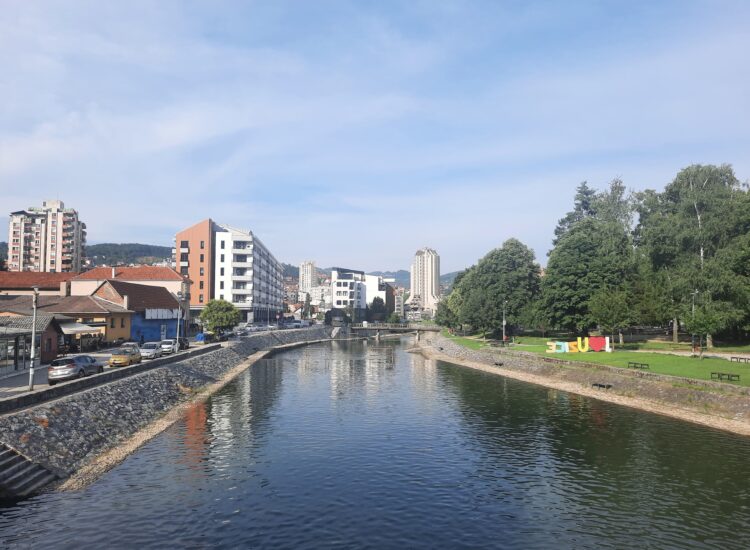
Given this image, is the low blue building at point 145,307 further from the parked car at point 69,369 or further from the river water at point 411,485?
the river water at point 411,485

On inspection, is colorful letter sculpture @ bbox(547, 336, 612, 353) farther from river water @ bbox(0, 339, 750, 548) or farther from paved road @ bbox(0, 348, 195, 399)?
paved road @ bbox(0, 348, 195, 399)

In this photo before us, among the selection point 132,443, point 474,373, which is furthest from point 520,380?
point 132,443

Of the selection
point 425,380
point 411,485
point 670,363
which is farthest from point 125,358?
point 670,363

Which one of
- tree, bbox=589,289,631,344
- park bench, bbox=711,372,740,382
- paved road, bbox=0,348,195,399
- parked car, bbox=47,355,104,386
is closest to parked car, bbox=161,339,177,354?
paved road, bbox=0,348,195,399

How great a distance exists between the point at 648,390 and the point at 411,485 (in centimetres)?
3402

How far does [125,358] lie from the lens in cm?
5503

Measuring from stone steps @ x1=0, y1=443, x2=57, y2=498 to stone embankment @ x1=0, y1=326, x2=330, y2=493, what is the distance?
0.41 m

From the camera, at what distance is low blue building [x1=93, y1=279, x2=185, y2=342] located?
81062mm

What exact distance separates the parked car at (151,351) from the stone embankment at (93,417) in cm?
386

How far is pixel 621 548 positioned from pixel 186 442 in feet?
92.3

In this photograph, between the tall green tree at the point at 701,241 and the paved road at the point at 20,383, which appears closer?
the paved road at the point at 20,383

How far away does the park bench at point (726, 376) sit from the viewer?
46.9 meters

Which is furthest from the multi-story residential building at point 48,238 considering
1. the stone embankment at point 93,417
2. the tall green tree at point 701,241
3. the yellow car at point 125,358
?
the tall green tree at point 701,241

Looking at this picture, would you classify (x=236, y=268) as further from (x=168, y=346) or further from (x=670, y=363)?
(x=670, y=363)
